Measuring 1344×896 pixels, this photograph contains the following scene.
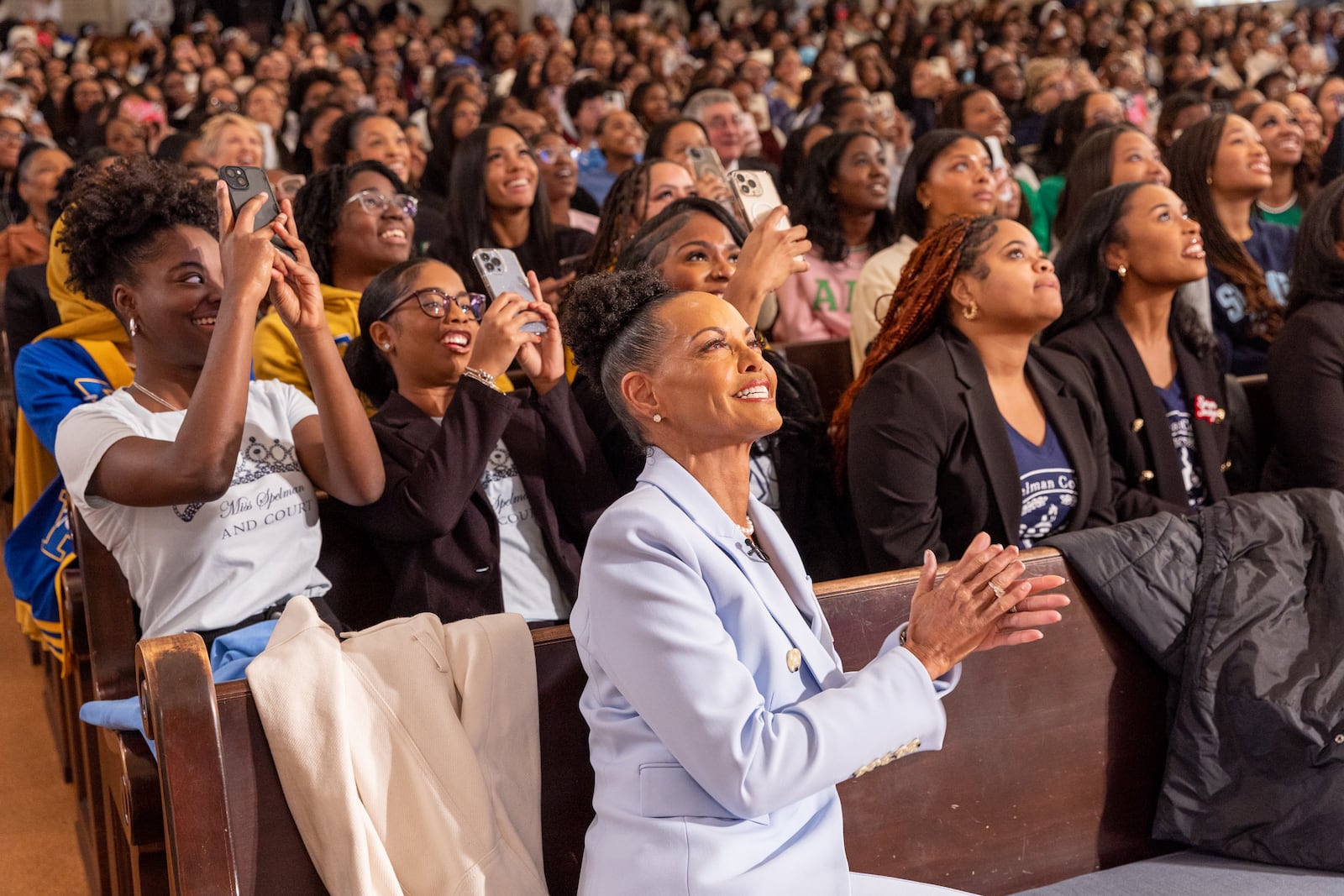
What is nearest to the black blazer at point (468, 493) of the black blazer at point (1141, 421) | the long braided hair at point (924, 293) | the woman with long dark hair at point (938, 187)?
the long braided hair at point (924, 293)

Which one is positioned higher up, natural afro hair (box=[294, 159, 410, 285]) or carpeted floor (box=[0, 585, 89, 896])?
natural afro hair (box=[294, 159, 410, 285])

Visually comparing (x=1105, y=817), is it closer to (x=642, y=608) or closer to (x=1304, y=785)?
(x=1304, y=785)

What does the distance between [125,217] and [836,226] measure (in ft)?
8.07

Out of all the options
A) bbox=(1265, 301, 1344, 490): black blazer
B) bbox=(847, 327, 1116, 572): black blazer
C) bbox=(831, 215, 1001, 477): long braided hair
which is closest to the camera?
bbox=(847, 327, 1116, 572): black blazer

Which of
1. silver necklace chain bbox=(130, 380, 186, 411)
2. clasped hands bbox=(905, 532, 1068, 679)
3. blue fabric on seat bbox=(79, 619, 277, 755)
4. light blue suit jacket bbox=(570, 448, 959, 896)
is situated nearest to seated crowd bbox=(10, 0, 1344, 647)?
silver necklace chain bbox=(130, 380, 186, 411)

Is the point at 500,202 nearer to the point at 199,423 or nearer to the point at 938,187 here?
the point at 938,187

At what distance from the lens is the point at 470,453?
220 cm

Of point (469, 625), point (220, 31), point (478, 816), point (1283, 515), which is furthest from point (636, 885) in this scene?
point (220, 31)

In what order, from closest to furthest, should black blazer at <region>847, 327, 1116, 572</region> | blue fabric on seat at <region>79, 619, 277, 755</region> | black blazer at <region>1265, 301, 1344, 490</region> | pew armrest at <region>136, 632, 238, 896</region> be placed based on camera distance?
pew armrest at <region>136, 632, 238, 896</region> → blue fabric on seat at <region>79, 619, 277, 755</region> → black blazer at <region>847, 327, 1116, 572</region> → black blazer at <region>1265, 301, 1344, 490</region>

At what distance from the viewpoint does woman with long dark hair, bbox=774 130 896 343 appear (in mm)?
4004

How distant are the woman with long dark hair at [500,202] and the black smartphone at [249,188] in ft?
6.71

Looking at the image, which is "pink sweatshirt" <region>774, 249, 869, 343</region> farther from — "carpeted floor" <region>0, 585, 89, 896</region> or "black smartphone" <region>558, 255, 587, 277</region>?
"carpeted floor" <region>0, 585, 89, 896</region>

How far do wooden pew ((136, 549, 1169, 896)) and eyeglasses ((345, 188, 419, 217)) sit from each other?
1765mm

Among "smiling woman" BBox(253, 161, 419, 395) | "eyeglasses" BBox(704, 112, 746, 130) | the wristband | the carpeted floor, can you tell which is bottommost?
the carpeted floor
